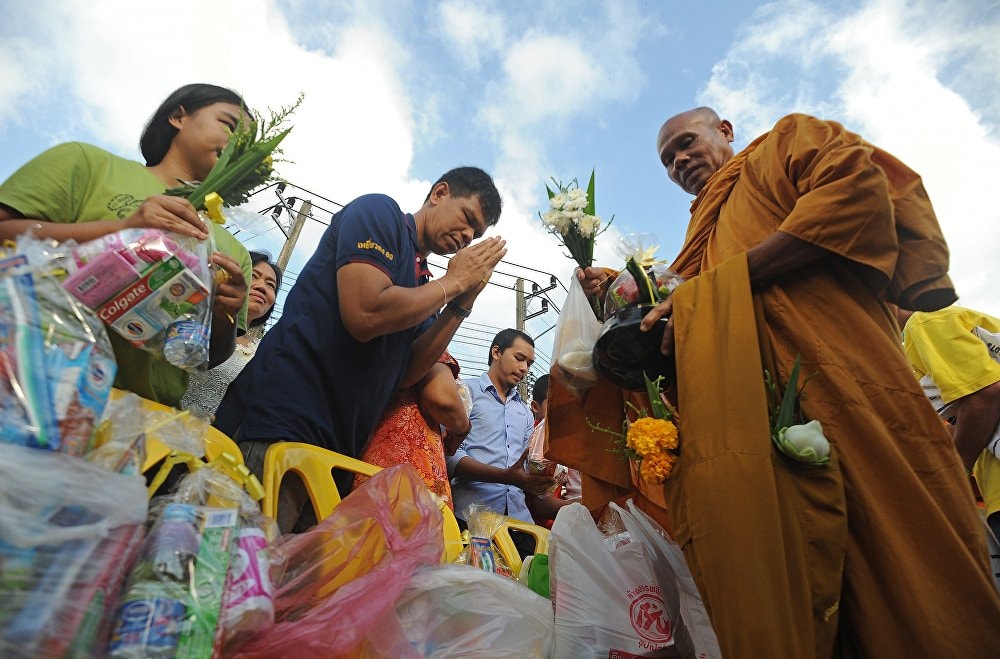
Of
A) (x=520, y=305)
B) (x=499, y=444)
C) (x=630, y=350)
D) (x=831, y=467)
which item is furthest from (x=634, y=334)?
(x=520, y=305)

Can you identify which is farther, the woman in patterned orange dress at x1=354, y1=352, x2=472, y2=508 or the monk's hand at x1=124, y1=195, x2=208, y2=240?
the woman in patterned orange dress at x1=354, y1=352, x2=472, y2=508

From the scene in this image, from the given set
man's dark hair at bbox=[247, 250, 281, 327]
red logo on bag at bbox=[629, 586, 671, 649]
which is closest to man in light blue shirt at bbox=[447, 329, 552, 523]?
man's dark hair at bbox=[247, 250, 281, 327]

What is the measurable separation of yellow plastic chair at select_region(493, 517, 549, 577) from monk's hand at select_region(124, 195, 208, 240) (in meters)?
1.99

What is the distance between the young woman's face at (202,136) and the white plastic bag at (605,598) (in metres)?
1.70

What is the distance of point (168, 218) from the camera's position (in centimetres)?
120

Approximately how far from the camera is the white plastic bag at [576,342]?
1.98 meters

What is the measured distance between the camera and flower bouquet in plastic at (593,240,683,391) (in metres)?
1.76

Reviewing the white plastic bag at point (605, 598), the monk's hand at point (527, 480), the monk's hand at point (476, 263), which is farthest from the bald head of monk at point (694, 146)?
the monk's hand at point (527, 480)

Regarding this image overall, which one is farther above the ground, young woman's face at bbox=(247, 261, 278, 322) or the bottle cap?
young woman's face at bbox=(247, 261, 278, 322)

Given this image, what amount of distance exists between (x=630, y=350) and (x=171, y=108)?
180 centimetres

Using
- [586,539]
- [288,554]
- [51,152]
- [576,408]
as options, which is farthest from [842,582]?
[51,152]

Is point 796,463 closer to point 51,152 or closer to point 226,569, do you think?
point 226,569

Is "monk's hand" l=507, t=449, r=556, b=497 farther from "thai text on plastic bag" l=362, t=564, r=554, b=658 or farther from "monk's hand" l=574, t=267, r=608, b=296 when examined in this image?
"thai text on plastic bag" l=362, t=564, r=554, b=658

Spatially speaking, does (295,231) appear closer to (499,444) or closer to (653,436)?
(499,444)
